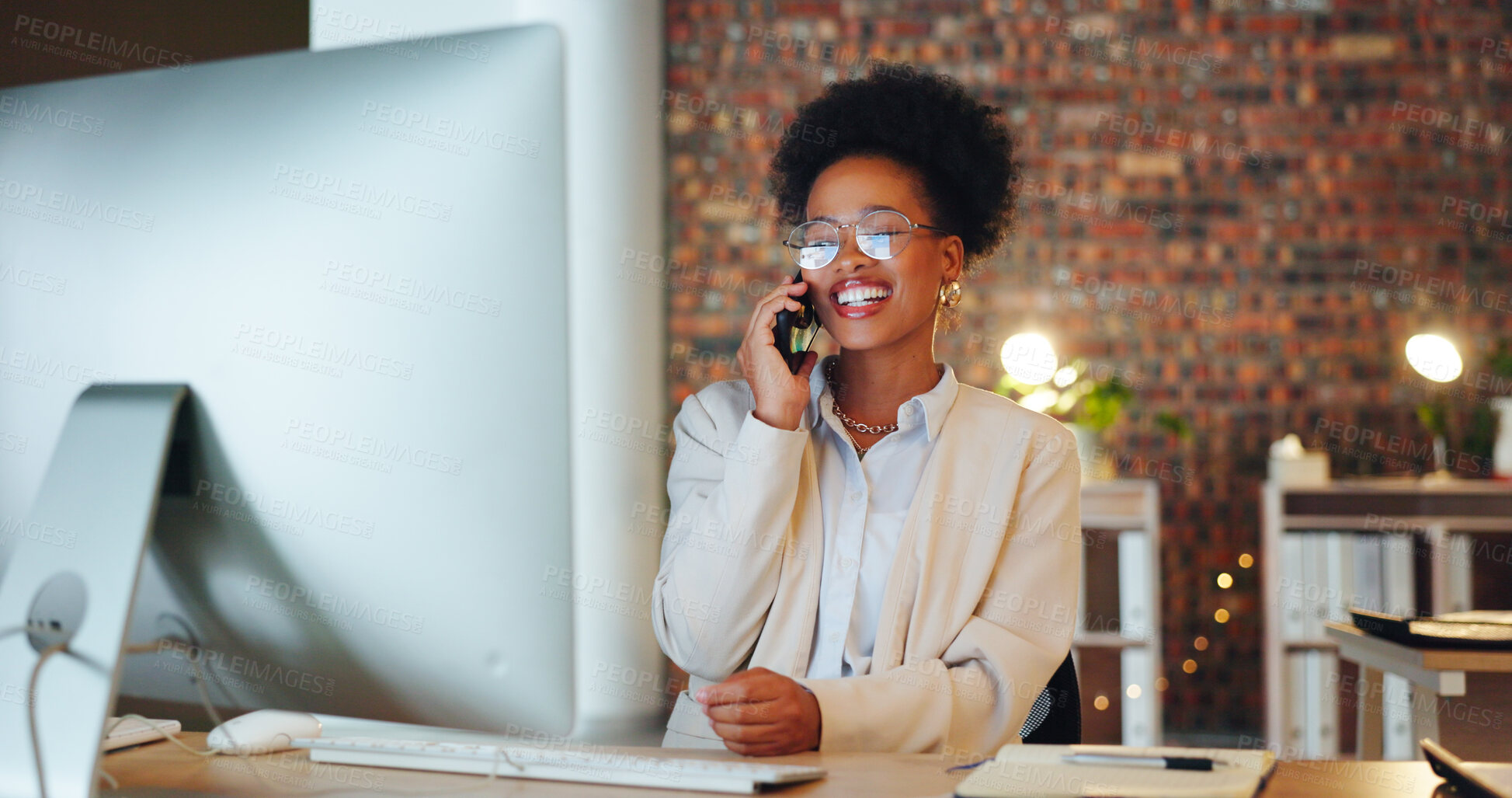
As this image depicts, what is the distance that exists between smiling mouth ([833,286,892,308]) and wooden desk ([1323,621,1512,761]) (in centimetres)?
105

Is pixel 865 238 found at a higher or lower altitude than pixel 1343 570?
higher

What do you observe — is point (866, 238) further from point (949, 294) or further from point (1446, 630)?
point (1446, 630)

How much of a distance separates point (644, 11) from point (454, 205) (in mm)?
3634

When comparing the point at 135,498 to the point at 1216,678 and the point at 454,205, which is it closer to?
the point at 454,205

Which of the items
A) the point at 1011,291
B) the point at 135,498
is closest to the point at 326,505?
the point at 135,498

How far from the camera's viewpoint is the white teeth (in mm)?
1624

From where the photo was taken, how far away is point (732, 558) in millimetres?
1456

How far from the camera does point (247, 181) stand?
810mm

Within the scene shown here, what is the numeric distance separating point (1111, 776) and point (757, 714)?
0.40 m

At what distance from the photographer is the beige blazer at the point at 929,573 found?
1.39m
